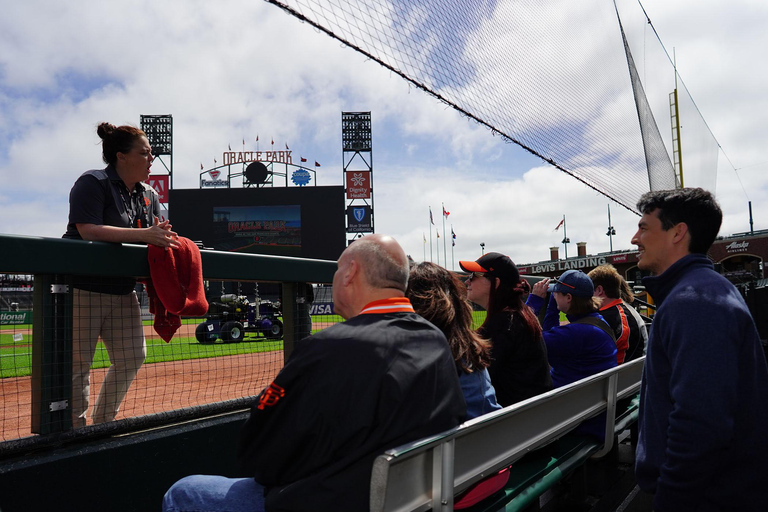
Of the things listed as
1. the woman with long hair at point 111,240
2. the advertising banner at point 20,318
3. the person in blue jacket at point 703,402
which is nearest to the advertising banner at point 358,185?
the advertising banner at point 20,318

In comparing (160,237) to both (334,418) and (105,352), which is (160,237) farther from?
(334,418)

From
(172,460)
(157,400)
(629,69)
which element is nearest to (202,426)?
(172,460)

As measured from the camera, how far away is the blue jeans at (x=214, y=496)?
4.87ft

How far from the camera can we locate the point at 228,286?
110ft

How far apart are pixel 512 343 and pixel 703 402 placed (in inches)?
44.3

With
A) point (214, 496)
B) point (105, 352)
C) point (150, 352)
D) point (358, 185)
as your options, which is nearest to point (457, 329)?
point (214, 496)

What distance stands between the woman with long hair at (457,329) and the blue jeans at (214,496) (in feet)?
2.87

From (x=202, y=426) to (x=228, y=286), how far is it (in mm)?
32353

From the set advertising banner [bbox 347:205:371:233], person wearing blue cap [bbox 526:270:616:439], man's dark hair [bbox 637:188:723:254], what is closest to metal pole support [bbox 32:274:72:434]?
man's dark hair [bbox 637:188:723:254]

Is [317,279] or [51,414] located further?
[317,279]

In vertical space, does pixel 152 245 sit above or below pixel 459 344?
above

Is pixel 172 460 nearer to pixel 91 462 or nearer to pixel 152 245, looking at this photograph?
pixel 91 462

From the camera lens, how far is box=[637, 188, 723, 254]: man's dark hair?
187 cm

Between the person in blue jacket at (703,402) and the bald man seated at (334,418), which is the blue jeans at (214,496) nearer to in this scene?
the bald man seated at (334,418)
